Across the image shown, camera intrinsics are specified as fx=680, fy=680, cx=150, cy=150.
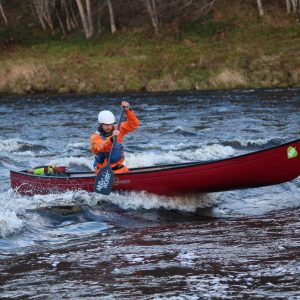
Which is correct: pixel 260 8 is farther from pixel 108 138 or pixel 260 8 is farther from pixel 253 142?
pixel 108 138

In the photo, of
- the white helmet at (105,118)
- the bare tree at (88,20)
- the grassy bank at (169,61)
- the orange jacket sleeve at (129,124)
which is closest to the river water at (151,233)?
the orange jacket sleeve at (129,124)

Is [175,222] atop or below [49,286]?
below

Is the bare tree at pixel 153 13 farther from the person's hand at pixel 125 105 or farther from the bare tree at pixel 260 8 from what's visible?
the person's hand at pixel 125 105

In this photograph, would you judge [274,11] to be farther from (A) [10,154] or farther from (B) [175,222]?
(B) [175,222]

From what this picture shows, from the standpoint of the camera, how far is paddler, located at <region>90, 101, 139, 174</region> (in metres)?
11.0

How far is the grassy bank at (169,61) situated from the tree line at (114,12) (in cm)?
123

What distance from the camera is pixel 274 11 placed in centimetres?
4112

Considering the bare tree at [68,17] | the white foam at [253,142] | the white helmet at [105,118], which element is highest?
the bare tree at [68,17]

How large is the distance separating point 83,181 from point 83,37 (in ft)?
110

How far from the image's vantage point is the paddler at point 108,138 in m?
11.0

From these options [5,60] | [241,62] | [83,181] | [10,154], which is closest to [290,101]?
[241,62]

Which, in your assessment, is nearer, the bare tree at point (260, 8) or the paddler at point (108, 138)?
the paddler at point (108, 138)

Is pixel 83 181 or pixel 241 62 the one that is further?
pixel 241 62

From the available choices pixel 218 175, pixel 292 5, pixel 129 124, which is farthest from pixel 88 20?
pixel 218 175
